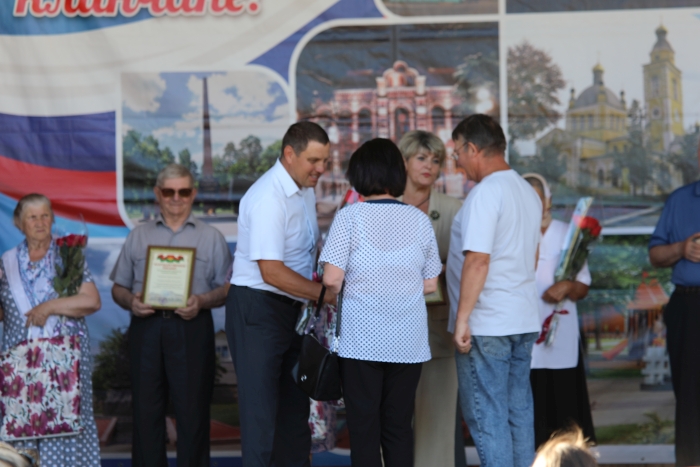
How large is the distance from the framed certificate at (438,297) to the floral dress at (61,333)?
1809mm

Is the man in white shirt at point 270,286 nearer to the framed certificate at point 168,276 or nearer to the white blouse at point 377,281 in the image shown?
the white blouse at point 377,281

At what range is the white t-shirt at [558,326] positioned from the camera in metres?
4.29

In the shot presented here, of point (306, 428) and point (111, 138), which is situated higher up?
point (111, 138)

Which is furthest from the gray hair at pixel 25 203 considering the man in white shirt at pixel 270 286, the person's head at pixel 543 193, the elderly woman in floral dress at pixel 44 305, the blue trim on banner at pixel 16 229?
the person's head at pixel 543 193

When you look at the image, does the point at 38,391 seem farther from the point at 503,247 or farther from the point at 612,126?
the point at 612,126

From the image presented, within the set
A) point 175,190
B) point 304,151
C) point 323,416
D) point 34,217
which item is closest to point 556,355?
point 323,416

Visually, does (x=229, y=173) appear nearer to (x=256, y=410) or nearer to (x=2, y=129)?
(x=2, y=129)

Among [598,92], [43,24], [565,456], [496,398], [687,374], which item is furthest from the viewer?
[43,24]

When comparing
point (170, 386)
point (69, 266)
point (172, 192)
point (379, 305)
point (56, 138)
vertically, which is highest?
point (56, 138)

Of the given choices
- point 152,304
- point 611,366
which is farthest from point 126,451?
point 611,366

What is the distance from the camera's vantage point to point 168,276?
4.18 meters

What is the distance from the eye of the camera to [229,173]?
475 cm

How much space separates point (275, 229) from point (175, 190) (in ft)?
3.65

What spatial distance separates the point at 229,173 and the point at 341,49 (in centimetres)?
98
